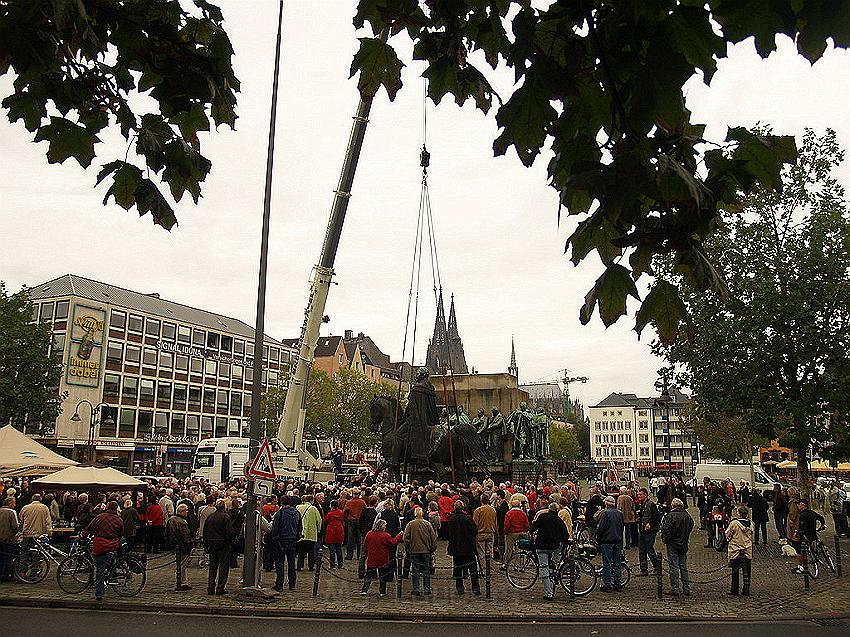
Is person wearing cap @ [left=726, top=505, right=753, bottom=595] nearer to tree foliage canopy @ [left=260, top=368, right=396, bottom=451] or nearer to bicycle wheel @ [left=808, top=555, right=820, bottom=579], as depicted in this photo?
bicycle wheel @ [left=808, top=555, right=820, bottom=579]

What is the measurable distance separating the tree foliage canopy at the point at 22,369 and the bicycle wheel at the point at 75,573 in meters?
34.3

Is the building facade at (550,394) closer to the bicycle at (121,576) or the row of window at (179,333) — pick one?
the row of window at (179,333)

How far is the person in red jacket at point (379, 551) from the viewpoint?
1479 cm

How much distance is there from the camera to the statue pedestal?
35.9 m

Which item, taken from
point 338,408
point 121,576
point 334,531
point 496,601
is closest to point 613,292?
point 496,601

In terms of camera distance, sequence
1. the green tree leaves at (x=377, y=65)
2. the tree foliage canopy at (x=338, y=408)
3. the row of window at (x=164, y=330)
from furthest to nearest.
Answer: the tree foliage canopy at (x=338, y=408)
the row of window at (x=164, y=330)
the green tree leaves at (x=377, y=65)

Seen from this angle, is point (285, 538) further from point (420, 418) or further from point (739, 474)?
point (739, 474)

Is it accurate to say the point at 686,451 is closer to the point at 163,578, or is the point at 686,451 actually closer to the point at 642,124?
the point at 163,578

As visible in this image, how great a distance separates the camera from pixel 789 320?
2138cm

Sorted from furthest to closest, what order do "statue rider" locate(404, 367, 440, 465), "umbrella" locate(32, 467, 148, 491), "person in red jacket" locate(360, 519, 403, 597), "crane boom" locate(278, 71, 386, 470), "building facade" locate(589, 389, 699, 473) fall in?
"building facade" locate(589, 389, 699, 473) < "statue rider" locate(404, 367, 440, 465) < "crane boom" locate(278, 71, 386, 470) < "umbrella" locate(32, 467, 148, 491) < "person in red jacket" locate(360, 519, 403, 597)

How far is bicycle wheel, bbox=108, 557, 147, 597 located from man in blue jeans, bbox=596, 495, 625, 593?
29.0ft

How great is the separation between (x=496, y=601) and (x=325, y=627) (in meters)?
→ 3.60

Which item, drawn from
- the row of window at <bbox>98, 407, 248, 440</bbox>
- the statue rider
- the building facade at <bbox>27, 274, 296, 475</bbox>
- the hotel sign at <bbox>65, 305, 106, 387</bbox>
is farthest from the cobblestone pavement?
the row of window at <bbox>98, 407, 248, 440</bbox>

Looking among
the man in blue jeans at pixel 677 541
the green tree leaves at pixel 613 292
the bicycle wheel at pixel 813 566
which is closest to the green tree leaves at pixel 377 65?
the green tree leaves at pixel 613 292
